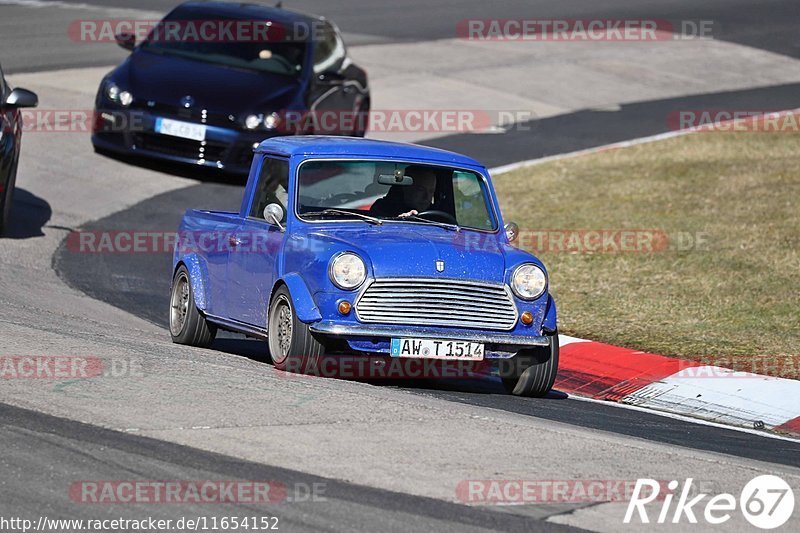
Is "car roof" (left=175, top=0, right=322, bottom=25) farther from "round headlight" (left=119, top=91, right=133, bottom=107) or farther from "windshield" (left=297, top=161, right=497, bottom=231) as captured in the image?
"windshield" (left=297, top=161, right=497, bottom=231)

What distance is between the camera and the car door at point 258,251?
382 inches

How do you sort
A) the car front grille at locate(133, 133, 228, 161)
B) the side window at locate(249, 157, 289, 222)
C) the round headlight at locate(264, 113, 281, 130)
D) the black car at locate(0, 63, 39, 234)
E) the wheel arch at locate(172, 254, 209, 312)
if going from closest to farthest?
the side window at locate(249, 157, 289, 222)
the wheel arch at locate(172, 254, 209, 312)
the black car at locate(0, 63, 39, 234)
the car front grille at locate(133, 133, 228, 161)
the round headlight at locate(264, 113, 281, 130)

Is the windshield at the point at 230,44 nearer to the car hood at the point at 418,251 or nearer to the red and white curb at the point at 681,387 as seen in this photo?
the red and white curb at the point at 681,387

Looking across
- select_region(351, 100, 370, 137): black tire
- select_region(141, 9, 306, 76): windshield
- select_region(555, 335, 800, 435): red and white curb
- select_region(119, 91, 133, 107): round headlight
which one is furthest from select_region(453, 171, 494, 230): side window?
select_region(351, 100, 370, 137): black tire

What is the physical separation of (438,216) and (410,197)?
24 centimetres

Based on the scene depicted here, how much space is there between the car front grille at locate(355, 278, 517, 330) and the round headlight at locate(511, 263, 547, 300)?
0.31 ft

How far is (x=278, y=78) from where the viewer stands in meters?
17.5

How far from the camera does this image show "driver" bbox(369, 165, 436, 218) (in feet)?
32.9

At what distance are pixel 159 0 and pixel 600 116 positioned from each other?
10.8 m

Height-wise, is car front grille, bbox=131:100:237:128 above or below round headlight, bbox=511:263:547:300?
below

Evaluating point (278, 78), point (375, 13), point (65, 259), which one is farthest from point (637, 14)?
point (65, 259)

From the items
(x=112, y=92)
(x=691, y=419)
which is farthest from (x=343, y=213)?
(x=112, y=92)

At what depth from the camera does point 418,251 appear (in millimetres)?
9156

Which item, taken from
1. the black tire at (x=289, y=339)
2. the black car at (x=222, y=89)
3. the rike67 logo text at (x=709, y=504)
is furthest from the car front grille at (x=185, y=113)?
the rike67 logo text at (x=709, y=504)
